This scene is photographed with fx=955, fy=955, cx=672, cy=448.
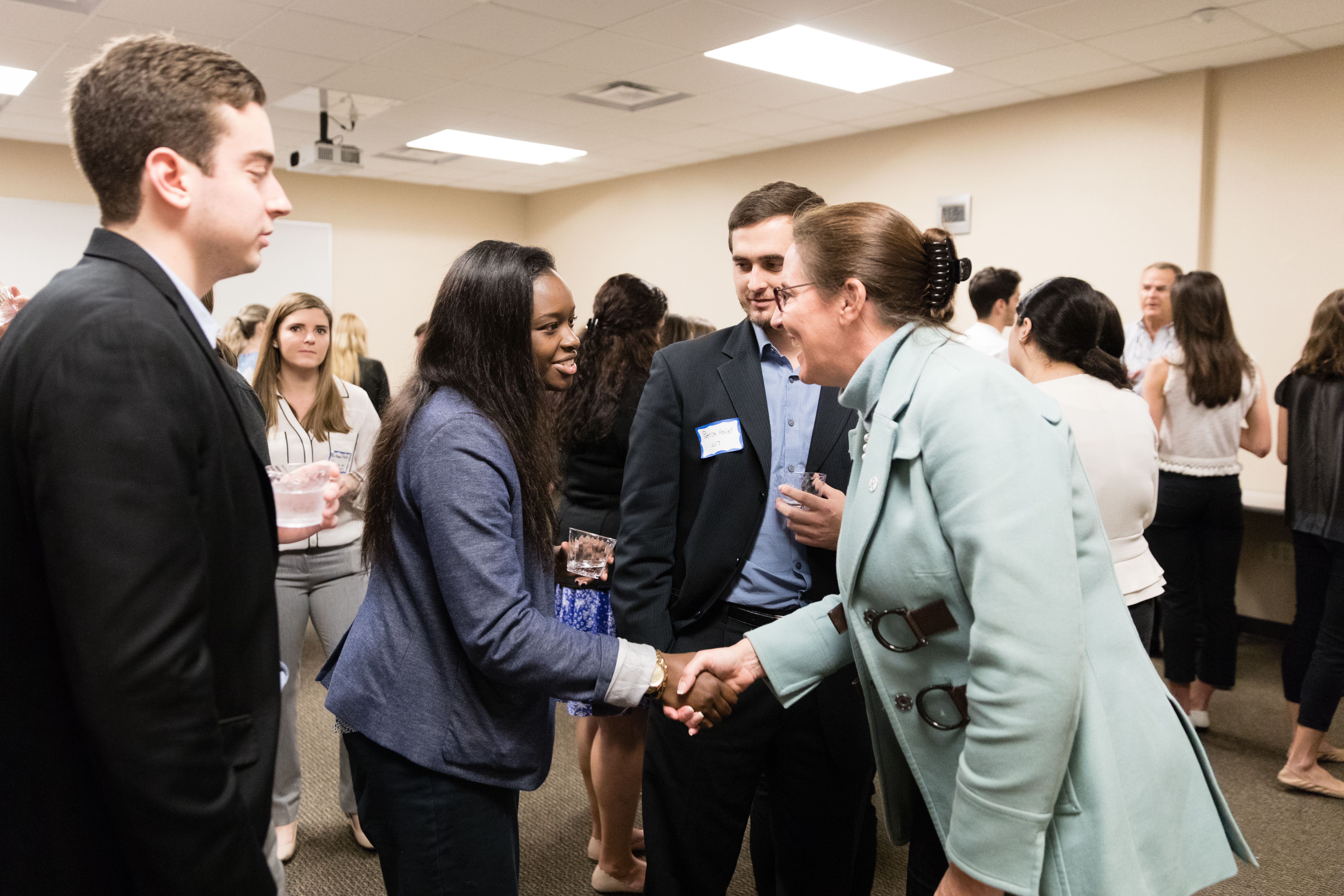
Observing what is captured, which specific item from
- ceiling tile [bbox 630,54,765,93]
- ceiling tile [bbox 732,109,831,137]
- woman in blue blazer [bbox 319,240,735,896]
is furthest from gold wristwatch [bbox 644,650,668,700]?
ceiling tile [bbox 732,109,831,137]

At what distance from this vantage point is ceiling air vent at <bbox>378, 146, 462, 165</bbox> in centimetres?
791

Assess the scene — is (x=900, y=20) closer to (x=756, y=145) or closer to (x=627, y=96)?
(x=627, y=96)

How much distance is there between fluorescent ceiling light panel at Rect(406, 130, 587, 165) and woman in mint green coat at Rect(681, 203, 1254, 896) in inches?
254

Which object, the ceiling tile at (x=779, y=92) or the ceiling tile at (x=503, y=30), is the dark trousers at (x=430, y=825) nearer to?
the ceiling tile at (x=503, y=30)

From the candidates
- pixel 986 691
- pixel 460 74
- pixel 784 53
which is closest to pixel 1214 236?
pixel 784 53

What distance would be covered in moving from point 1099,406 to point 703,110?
14.8ft

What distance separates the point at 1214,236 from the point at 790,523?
15.4ft

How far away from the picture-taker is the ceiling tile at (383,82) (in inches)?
215

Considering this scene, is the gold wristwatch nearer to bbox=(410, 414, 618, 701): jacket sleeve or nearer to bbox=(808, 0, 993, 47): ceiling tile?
bbox=(410, 414, 618, 701): jacket sleeve

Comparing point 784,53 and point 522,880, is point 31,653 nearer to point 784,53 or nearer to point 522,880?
point 522,880

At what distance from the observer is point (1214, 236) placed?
5.31m

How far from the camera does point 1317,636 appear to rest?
135 inches

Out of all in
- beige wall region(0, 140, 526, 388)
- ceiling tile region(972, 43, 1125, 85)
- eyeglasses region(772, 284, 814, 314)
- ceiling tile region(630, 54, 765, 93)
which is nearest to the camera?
eyeglasses region(772, 284, 814, 314)

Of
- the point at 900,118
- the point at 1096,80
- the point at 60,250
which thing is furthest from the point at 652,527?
the point at 60,250
